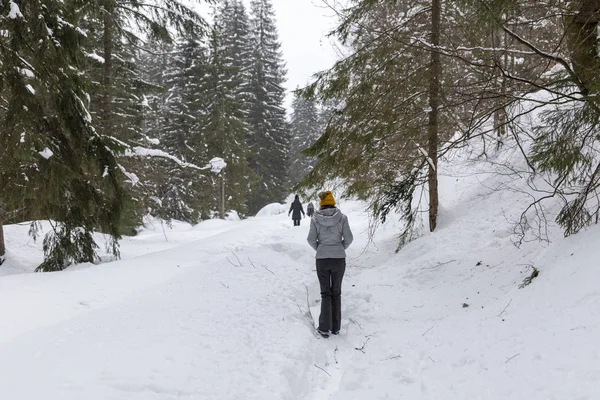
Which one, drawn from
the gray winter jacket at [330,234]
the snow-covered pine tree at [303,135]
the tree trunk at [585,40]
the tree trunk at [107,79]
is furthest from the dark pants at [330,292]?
the snow-covered pine tree at [303,135]

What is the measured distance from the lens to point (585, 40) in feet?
14.3

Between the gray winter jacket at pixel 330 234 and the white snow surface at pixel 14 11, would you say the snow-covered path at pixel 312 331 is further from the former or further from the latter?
the white snow surface at pixel 14 11

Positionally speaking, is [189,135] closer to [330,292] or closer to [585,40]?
[330,292]

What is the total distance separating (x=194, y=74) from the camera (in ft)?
84.1

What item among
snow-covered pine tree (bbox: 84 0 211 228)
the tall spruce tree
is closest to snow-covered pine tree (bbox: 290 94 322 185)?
snow-covered pine tree (bbox: 84 0 211 228)

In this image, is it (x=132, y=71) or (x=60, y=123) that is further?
(x=132, y=71)

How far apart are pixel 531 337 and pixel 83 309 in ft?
17.4

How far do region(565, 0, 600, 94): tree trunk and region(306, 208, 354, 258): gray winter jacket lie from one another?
3.43 m

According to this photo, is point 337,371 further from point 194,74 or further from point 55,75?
point 194,74

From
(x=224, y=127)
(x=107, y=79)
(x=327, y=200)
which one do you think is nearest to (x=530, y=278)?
(x=327, y=200)

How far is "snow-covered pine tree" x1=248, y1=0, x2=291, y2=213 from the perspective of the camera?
35125 millimetres

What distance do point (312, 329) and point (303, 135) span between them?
4252 cm

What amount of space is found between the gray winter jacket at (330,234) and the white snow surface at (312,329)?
1202 millimetres

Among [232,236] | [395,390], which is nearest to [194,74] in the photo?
[232,236]
